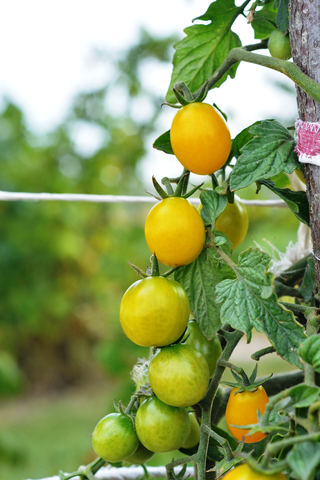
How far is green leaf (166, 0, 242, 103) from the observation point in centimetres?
36

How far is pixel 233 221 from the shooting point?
343 millimetres

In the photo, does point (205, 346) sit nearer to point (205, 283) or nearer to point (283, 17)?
point (205, 283)

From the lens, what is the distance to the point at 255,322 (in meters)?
0.25

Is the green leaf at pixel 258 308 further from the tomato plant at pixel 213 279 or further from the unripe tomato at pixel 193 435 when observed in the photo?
the unripe tomato at pixel 193 435

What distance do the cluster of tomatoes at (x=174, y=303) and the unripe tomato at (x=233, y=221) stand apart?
5 cm

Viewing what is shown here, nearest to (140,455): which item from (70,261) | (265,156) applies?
(265,156)

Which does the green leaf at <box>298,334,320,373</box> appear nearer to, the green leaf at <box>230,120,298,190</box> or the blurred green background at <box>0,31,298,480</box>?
the green leaf at <box>230,120,298,190</box>

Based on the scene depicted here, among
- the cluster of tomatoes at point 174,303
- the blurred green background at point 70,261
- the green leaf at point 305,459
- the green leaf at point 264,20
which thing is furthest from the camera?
the blurred green background at point 70,261

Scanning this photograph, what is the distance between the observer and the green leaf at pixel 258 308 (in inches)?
9.9

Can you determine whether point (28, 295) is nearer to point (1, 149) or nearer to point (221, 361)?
point (1, 149)

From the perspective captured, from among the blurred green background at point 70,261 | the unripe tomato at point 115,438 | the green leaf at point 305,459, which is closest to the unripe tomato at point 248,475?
the green leaf at point 305,459

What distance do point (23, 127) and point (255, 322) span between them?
3380 millimetres

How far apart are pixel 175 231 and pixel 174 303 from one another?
5 cm

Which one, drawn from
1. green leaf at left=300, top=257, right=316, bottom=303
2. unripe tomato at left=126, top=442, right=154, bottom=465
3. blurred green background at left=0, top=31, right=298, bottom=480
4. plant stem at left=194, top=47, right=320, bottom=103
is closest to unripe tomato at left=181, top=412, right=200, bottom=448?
unripe tomato at left=126, top=442, right=154, bottom=465
